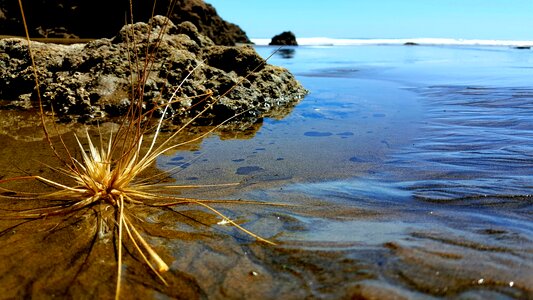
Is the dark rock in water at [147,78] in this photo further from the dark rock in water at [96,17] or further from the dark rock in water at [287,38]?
the dark rock in water at [287,38]

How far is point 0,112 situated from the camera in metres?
4.25

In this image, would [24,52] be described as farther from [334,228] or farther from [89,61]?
[334,228]

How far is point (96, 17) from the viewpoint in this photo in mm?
30266

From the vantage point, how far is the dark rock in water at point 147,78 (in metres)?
4.25

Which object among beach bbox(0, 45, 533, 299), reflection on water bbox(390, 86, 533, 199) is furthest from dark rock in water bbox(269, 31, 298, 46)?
beach bbox(0, 45, 533, 299)

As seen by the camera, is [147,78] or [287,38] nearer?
[147,78]

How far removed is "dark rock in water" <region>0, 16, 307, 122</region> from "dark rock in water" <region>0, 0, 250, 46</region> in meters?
23.8

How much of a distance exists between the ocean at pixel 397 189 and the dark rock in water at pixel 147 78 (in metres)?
0.57

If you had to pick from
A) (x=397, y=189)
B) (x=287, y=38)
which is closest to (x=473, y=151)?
(x=397, y=189)

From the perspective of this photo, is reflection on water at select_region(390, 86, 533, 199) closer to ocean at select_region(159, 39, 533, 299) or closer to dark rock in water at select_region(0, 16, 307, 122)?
ocean at select_region(159, 39, 533, 299)

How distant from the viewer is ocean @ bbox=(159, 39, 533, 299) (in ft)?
4.49

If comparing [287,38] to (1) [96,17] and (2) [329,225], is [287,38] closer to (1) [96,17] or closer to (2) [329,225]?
(1) [96,17]

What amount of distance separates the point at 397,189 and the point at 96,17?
32808mm

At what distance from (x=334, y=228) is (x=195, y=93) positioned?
307cm
